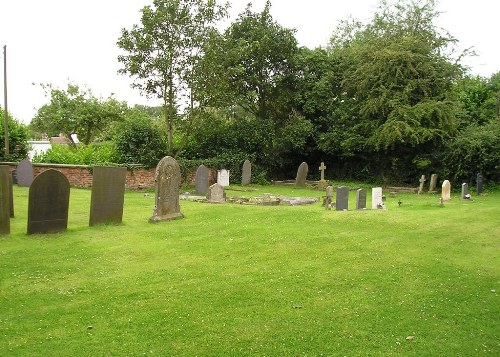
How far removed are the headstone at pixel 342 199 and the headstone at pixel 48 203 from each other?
8.25 metres

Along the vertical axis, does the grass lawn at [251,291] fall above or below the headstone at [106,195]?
below

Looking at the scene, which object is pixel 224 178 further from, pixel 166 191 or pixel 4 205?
pixel 4 205

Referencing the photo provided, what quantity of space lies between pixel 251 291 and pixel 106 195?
20.5 feet

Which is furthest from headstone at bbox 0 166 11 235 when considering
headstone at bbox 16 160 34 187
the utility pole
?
the utility pole

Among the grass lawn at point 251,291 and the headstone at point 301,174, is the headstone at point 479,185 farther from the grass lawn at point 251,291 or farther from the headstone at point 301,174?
the grass lawn at point 251,291

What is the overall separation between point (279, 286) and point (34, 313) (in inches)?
134

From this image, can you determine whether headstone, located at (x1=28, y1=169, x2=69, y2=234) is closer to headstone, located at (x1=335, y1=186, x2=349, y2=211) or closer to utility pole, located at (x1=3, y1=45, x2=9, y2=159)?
headstone, located at (x1=335, y1=186, x2=349, y2=211)

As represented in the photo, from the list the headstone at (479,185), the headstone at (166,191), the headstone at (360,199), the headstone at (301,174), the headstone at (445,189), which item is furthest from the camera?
the headstone at (301,174)

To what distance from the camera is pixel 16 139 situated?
2822cm

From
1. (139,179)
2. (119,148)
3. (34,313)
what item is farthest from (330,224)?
(119,148)

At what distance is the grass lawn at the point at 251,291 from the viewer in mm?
5246

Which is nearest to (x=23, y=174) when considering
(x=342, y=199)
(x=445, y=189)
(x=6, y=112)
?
(x=6, y=112)

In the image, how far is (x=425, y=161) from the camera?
90.1ft

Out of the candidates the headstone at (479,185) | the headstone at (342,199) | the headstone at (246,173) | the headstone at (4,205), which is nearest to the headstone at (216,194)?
the headstone at (342,199)
